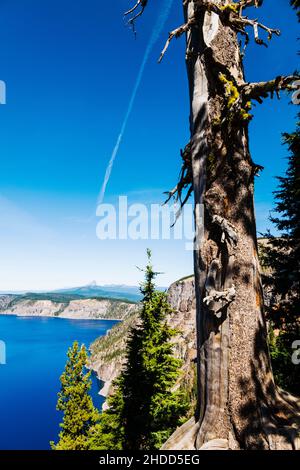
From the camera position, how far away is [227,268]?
3020mm

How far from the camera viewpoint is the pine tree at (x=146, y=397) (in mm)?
12125

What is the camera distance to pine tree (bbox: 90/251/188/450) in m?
12.1

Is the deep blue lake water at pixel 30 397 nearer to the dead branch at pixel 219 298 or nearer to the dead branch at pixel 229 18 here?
the dead branch at pixel 219 298

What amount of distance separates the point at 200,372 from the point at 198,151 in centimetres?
242

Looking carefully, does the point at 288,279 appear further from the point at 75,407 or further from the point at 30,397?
the point at 30,397

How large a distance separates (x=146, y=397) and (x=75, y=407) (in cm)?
1300

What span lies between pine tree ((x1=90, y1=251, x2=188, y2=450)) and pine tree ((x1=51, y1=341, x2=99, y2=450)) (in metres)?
9.48

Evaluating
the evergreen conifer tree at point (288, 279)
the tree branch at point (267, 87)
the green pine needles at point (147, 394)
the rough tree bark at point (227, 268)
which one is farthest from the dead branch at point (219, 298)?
the green pine needles at point (147, 394)

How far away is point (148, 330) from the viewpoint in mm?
14617

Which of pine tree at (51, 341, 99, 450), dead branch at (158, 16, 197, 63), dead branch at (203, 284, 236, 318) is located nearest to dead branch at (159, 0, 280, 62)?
dead branch at (158, 16, 197, 63)

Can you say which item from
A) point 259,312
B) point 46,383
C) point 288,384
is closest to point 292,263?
point 288,384

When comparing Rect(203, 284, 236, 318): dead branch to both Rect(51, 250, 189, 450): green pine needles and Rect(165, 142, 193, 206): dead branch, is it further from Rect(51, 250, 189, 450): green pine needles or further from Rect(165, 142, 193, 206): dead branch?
Rect(51, 250, 189, 450): green pine needles

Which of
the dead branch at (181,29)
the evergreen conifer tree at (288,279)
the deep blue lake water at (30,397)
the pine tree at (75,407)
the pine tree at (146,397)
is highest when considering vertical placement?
the dead branch at (181,29)
